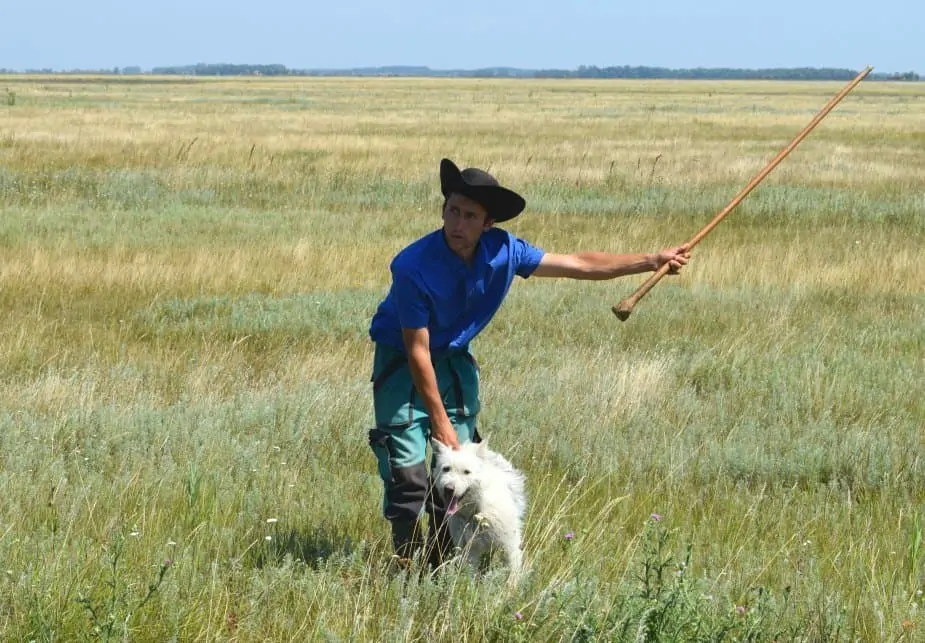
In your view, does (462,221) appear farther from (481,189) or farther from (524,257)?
(524,257)

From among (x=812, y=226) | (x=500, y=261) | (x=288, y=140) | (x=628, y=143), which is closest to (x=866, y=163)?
(x=628, y=143)

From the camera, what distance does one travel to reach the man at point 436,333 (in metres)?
4.21

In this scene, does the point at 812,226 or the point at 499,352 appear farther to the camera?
the point at 812,226

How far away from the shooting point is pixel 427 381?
4148mm

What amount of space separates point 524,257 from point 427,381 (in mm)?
806

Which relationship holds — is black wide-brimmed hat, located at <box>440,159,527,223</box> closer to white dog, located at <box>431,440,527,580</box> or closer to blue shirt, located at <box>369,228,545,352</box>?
blue shirt, located at <box>369,228,545,352</box>

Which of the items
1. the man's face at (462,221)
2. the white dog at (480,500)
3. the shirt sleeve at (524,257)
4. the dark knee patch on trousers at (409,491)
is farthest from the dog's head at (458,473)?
the shirt sleeve at (524,257)

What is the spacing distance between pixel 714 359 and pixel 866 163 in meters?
21.0

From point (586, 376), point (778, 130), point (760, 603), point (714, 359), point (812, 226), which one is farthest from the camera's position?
point (778, 130)

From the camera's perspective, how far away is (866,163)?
27.7 metres

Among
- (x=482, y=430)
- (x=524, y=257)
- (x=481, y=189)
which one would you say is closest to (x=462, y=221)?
(x=481, y=189)

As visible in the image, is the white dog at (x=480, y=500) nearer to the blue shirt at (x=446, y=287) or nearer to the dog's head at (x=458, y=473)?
the dog's head at (x=458, y=473)

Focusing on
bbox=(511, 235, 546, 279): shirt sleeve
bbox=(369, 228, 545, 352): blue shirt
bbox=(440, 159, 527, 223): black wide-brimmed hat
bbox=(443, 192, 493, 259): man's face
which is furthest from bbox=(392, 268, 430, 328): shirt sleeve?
bbox=(511, 235, 546, 279): shirt sleeve

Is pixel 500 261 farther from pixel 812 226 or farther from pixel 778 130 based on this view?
pixel 778 130
